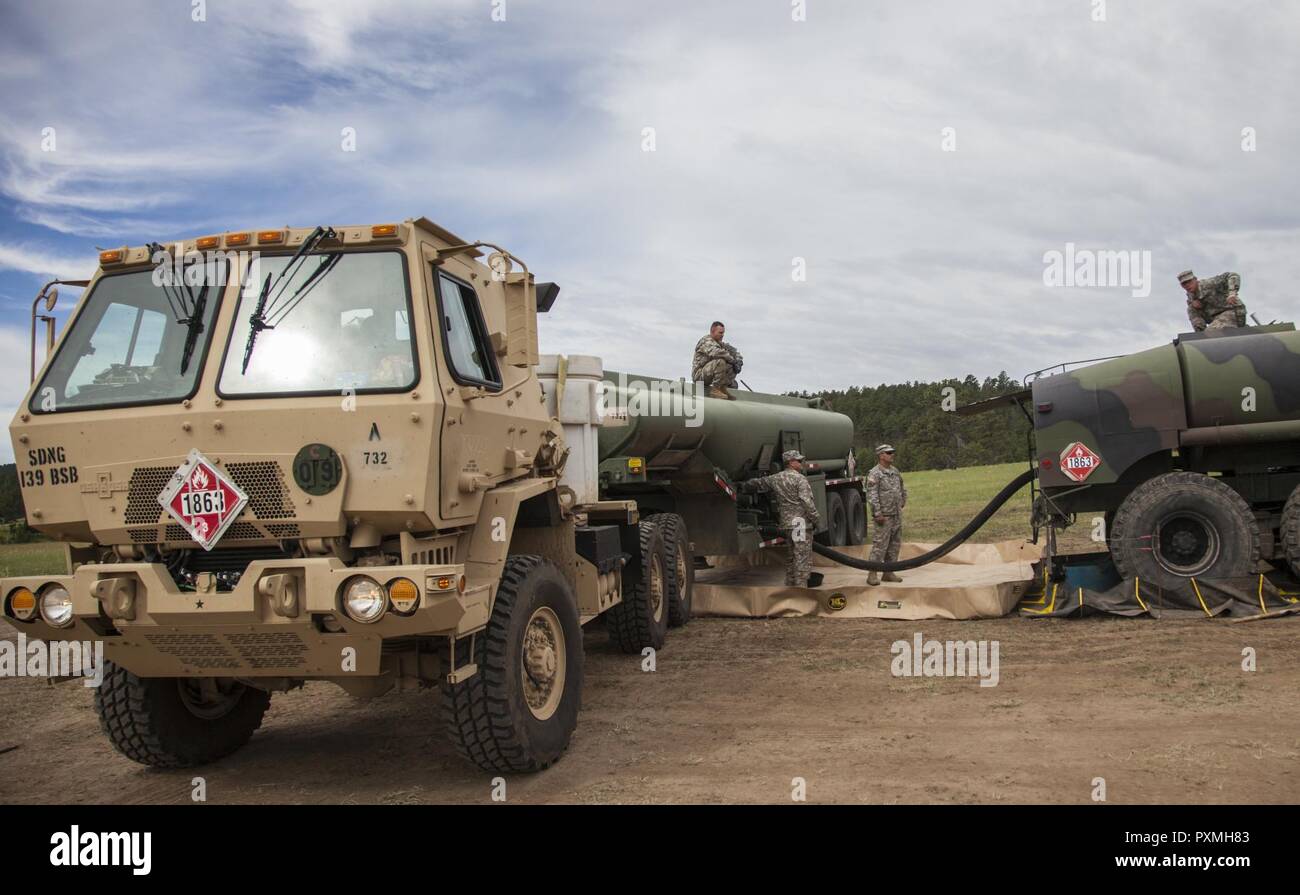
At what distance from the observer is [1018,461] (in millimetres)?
45062

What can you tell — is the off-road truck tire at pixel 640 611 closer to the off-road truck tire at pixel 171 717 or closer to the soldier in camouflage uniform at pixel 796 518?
the soldier in camouflage uniform at pixel 796 518

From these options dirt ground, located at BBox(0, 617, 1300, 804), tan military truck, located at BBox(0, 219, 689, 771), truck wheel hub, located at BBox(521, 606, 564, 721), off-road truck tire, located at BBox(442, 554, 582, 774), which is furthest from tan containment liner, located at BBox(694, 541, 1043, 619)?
tan military truck, located at BBox(0, 219, 689, 771)

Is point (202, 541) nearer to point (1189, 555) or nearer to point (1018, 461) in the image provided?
point (1189, 555)

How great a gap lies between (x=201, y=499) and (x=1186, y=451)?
8777 millimetres

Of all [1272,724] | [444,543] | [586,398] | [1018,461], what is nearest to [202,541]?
[444,543]

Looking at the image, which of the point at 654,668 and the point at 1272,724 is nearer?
the point at 1272,724

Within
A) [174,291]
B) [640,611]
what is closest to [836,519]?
[640,611]

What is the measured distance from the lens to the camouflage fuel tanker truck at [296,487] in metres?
4.54

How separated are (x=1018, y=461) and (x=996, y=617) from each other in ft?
124

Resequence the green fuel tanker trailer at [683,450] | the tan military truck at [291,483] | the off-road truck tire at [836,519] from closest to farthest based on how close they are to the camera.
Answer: the tan military truck at [291,483] → the green fuel tanker trailer at [683,450] → the off-road truck tire at [836,519]

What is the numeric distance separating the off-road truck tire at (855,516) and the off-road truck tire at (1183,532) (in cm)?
604

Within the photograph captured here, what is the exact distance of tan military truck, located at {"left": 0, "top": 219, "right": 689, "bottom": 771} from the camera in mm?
4535

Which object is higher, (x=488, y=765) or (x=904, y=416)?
(x=904, y=416)

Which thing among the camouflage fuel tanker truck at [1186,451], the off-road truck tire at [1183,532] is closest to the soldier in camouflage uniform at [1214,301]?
the camouflage fuel tanker truck at [1186,451]
